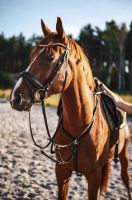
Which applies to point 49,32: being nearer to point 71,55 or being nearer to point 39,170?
point 71,55

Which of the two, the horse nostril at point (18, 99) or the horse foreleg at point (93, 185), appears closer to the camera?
the horse nostril at point (18, 99)

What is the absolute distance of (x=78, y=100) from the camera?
2988 millimetres

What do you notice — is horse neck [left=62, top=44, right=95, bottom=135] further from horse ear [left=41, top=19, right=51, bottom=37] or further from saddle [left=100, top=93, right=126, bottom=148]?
saddle [left=100, top=93, right=126, bottom=148]

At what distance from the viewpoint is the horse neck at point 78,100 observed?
9.65ft

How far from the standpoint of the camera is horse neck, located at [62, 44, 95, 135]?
294cm

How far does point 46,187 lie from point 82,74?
9.34 feet

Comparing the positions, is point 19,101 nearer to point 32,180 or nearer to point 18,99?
point 18,99

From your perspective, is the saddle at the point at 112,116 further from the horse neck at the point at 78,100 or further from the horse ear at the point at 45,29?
the horse ear at the point at 45,29

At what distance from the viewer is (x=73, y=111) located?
3.02 metres

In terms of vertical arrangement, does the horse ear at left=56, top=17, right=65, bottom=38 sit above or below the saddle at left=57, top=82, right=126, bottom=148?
above

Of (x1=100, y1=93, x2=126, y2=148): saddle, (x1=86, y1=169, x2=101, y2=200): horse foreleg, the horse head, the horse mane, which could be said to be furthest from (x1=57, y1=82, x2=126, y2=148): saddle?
the horse head

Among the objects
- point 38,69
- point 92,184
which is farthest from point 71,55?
point 92,184

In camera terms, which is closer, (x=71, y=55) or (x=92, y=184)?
(x=71, y=55)

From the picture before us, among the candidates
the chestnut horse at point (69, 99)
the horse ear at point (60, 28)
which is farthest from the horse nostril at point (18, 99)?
the horse ear at point (60, 28)
